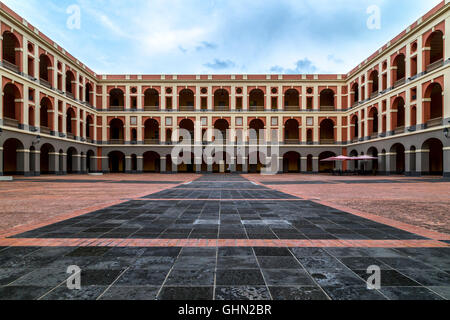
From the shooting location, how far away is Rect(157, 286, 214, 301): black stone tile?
7.07 ft

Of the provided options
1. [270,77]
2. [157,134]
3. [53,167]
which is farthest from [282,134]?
[53,167]

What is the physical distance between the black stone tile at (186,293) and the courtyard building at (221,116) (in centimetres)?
2672

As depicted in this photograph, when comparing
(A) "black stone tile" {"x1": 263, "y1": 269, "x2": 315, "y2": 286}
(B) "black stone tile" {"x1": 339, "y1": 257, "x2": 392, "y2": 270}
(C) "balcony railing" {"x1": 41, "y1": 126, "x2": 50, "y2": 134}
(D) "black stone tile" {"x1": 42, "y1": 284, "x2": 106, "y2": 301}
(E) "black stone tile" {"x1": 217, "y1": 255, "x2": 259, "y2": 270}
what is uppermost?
(C) "balcony railing" {"x1": 41, "y1": 126, "x2": 50, "y2": 134}

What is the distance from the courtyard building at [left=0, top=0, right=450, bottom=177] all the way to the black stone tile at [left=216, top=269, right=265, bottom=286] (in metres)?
26.7

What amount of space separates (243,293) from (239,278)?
0.28m

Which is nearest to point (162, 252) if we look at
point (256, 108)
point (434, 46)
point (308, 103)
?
point (434, 46)

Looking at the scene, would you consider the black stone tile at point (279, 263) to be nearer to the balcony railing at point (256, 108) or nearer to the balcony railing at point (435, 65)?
the balcony railing at point (435, 65)

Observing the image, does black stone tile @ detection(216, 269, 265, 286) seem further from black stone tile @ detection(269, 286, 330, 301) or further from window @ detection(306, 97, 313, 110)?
window @ detection(306, 97, 313, 110)

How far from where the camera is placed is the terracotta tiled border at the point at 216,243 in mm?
3568

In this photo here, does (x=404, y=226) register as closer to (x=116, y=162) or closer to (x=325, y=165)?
(x=325, y=165)

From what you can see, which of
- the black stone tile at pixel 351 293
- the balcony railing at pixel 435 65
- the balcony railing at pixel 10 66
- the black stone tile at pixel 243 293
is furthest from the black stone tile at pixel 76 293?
the balcony railing at pixel 435 65

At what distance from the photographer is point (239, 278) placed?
8.25 feet

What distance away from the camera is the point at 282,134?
3528 cm

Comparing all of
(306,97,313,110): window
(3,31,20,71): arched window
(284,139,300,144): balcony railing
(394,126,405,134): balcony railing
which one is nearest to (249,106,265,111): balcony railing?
(284,139,300,144): balcony railing
